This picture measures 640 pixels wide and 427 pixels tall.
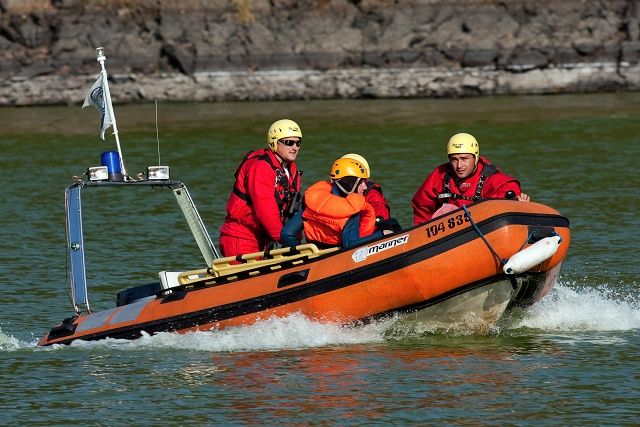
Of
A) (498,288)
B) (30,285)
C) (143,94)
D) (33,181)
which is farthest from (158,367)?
(143,94)

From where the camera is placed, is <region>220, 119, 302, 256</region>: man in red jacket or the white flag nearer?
<region>220, 119, 302, 256</region>: man in red jacket

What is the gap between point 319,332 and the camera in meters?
9.38

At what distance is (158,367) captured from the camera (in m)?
9.17

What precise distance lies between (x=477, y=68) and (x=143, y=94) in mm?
5964

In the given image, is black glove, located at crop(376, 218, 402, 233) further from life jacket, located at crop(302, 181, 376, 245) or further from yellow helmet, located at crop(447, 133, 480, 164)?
yellow helmet, located at crop(447, 133, 480, 164)

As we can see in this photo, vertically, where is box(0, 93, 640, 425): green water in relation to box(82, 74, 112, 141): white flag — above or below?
below

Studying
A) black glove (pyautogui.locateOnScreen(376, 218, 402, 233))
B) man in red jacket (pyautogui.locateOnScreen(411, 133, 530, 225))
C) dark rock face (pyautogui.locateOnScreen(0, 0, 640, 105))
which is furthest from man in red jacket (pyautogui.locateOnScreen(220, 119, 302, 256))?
dark rock face (pyautogui.locateOnScreen(0, 0, 640, 105))

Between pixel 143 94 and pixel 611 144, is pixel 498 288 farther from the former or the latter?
pixel 143 94

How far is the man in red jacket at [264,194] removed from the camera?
1008 cm

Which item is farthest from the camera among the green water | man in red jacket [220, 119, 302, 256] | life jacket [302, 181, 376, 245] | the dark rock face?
the dark rock face

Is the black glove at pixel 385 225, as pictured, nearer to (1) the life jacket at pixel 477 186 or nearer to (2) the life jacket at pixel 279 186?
(1) the life jacket at pixel 477 186

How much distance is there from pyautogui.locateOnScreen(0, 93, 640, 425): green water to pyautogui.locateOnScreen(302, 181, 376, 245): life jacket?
64 cm

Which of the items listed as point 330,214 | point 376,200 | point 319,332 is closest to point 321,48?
point 376,200

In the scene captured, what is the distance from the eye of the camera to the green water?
8.24 metres
